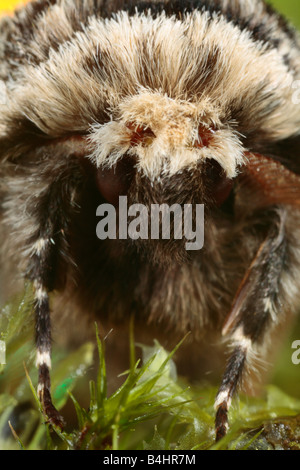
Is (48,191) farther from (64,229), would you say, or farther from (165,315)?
(165,315)

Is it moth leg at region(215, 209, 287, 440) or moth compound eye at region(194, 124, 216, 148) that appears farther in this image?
moth leg at region(215, 209, 287, 440)

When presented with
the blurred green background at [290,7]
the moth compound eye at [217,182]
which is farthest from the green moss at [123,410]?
the blurred green background at [290,7]

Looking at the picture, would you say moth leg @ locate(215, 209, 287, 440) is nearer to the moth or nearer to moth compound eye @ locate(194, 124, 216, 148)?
the moth

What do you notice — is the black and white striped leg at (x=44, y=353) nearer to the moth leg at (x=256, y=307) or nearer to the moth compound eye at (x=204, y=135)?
the moth leg at (x=256, y=307)

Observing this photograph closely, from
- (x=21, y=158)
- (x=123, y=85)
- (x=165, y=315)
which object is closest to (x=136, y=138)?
(x=123, y=85)
